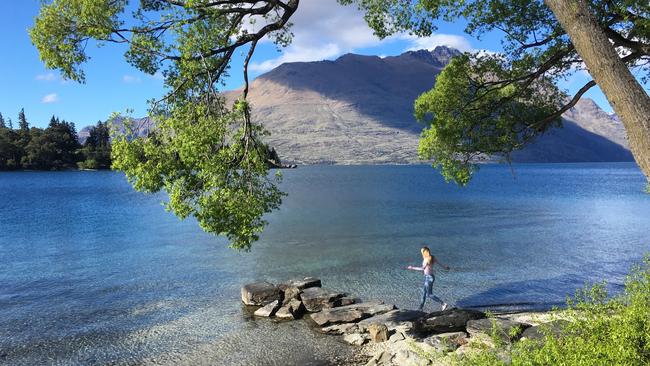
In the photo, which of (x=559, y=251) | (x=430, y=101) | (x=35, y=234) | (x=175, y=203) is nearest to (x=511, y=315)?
(x=430, y=101)

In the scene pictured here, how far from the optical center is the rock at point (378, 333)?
19.0 m

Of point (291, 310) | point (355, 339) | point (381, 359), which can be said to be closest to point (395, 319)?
point (355, 339)

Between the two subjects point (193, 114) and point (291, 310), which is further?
point (291, 310)

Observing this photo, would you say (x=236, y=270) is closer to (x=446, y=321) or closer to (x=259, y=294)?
(x=259, y=294)

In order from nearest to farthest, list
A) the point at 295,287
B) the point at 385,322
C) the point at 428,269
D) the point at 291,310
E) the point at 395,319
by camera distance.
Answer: the point at 385,322 → the point at 395,319 → the point at 291,310 → the point at 428,269 → the point at 295,287

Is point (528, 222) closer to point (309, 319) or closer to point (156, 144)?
point (309, 319)

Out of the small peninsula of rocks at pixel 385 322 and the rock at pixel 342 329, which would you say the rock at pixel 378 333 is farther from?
the rock at pixel 342 329

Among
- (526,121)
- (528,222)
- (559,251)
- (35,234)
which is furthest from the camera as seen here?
(528,222)

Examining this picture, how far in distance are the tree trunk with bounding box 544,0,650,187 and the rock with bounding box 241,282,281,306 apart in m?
20.1

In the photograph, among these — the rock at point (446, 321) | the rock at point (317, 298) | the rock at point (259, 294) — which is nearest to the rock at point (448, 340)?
the rock at point (446, 321)

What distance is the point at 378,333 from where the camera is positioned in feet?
63.0

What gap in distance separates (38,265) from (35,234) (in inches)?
712

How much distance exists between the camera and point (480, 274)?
32375 millimetres

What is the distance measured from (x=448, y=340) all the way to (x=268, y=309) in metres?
9.37
